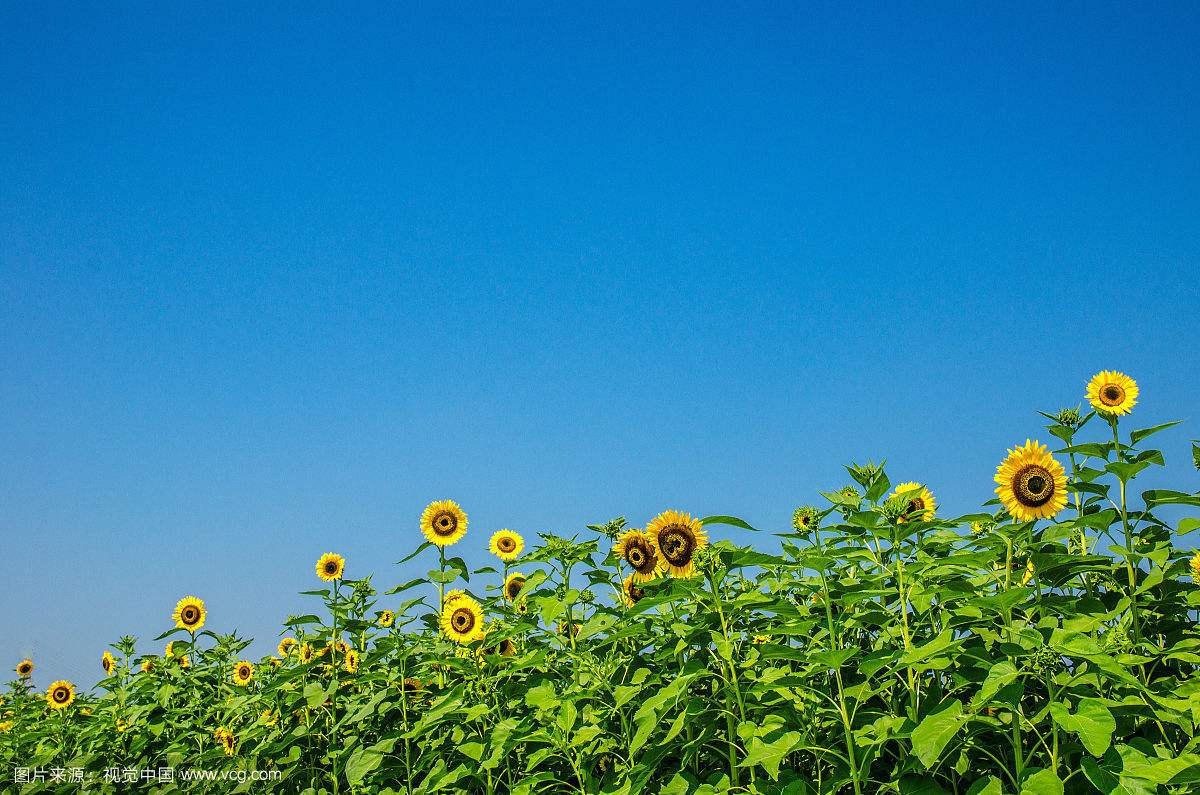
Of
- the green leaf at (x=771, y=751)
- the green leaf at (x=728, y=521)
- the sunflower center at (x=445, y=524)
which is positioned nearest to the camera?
the green leaf at (x=771, y=751)

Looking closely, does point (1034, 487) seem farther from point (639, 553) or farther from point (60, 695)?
point (60, 695)

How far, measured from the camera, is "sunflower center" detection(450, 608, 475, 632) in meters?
5.95

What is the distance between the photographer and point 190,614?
8.99 meters

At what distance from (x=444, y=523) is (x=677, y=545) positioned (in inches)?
113

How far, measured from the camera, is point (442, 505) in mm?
6867

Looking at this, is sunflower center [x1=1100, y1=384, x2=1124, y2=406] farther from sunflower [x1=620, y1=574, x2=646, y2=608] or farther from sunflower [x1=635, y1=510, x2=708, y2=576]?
sunflower [x1=620, y1=574, x2=646, y2=608]

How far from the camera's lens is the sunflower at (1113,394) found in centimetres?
464

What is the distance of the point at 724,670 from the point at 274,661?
6.12m

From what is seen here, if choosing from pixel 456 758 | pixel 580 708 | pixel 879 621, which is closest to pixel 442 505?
pixel 456 758

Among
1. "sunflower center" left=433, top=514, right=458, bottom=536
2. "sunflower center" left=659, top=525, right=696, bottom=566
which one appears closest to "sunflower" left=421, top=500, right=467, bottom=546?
"sunflower center" left=433, top=514, right=458, bottom=536

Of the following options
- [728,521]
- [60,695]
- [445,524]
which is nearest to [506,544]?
[445,524]

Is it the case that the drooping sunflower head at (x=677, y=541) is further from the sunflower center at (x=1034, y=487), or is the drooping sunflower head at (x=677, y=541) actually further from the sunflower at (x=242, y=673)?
the sunflower at (x=242, y=673)

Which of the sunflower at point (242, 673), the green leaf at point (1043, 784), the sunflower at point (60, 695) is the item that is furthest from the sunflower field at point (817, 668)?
the sunflower at point (60, 695)

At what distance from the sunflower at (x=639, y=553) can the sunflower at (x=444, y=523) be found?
7.44ft
